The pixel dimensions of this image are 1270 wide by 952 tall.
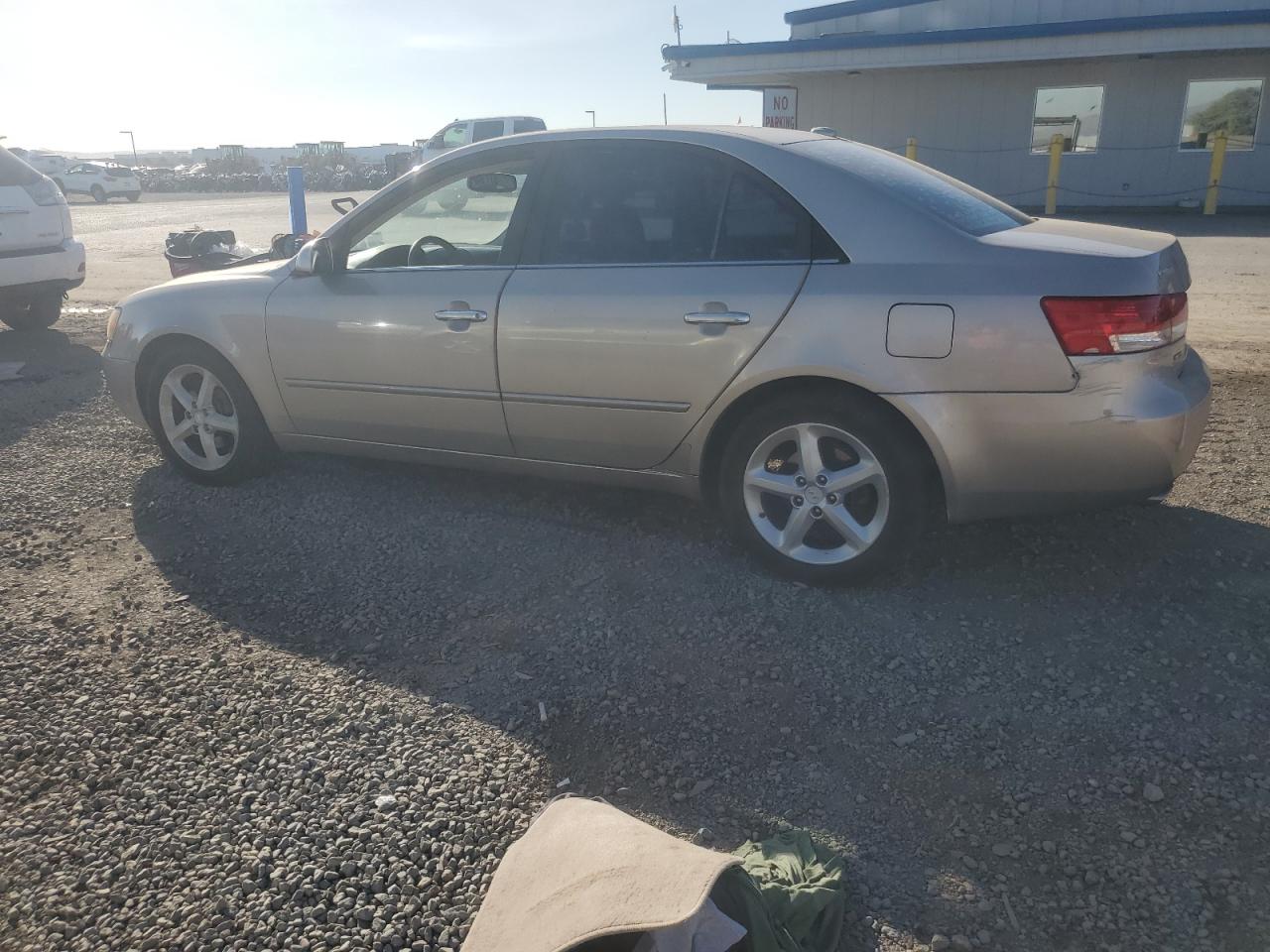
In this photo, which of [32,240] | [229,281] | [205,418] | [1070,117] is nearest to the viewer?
[229,281]

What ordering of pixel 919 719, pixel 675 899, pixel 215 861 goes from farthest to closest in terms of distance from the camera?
pixel 919 719 < pixel 215 861 < pixel 675 899

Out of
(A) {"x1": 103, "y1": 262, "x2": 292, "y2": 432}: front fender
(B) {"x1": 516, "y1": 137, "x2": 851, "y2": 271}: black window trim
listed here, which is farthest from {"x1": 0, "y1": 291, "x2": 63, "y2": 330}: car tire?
(B) {"x1": 516, "y1": 137, "x2": 851, "y2": 271}: black window trim

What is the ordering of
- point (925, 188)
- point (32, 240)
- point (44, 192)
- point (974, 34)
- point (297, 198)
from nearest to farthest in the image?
point (925, 188), point (32, 240), point (44, 192), point (297, 198), point (974, 34)

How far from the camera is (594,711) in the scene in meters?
3.14

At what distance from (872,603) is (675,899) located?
1932 millimetres

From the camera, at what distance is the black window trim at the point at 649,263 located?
372cm

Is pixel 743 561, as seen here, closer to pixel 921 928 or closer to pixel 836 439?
pixel 836 439

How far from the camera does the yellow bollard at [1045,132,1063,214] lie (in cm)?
1905

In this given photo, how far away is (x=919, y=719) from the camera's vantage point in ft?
9.96

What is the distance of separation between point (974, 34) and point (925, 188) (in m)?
17.3

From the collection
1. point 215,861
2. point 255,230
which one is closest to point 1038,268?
point 215,861

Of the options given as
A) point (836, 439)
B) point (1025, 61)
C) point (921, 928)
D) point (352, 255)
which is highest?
point (1025, 61)

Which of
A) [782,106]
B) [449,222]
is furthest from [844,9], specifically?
[449,222]

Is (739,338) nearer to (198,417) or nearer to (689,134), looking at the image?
(689,134)
